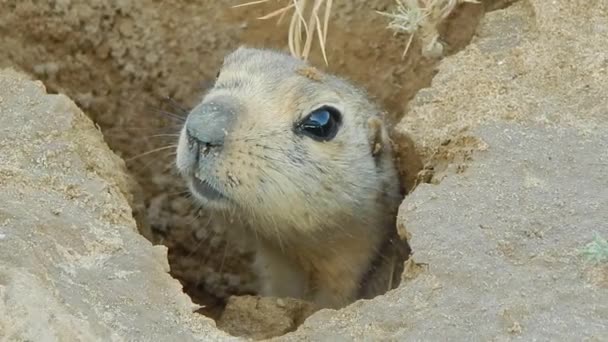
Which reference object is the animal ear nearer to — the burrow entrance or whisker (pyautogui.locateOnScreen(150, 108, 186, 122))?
the burrow entrance

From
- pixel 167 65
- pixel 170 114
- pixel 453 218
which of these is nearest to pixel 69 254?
pixel 453 218

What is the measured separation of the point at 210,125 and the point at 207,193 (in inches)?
12.5

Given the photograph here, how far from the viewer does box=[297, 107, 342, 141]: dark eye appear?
4.87 m

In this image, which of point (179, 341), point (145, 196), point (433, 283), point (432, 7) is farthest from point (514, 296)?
point (145, 196)

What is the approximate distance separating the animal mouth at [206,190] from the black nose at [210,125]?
171 mm

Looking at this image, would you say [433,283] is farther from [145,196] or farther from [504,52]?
[145,196]

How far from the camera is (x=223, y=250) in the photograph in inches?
261

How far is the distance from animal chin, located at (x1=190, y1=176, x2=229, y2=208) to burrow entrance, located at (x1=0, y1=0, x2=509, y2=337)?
1.32 metres

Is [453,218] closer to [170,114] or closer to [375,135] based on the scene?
[375,135]

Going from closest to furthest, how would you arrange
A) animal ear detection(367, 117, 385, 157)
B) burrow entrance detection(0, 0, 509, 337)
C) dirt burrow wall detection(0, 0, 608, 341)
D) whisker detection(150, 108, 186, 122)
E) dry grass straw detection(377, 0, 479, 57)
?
dirt burrow wall detection(0, 0, 608, 341) → animal ear detection(367, 117, 385, 157) → dry grass straw detection(377, 0, 479, 57) → whisker detection(150, 108, 186, 122) → burrow entrance detection(0, 0, 509, 337)

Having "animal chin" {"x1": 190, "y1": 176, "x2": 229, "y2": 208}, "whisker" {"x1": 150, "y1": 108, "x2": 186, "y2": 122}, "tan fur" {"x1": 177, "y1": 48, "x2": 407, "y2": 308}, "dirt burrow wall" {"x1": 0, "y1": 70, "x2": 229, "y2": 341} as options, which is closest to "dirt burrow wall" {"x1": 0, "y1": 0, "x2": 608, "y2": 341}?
"dirt burrow wall" {"x1": 0, "y1": 70, "x2": 229, "y2": 341}

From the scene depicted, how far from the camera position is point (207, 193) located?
4.58m

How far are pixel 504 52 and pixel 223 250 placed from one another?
8.22 ft

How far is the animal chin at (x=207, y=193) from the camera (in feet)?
14.9
